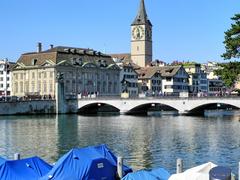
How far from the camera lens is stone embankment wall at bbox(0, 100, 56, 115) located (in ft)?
372

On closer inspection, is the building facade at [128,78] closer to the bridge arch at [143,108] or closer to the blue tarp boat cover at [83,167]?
the bridge arch at [143,108]

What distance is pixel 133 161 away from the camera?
3597cm

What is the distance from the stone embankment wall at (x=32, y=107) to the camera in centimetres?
11350

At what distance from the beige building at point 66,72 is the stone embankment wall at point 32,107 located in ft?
64.2

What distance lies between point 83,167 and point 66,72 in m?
120

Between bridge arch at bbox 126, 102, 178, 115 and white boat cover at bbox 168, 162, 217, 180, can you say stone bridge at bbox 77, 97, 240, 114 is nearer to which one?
bridge arch at bbox 126, 102, 178, 115

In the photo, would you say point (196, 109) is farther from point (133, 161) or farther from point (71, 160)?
point (71, 160)

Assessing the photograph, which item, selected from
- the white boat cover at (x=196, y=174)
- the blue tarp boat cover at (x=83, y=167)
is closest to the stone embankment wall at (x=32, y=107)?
the blue tarp boat cover at (x=83, y=167)

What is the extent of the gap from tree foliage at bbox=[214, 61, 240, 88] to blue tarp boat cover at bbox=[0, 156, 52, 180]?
4249cm

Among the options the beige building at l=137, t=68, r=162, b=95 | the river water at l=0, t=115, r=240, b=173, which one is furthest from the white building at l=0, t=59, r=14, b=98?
the river water at l=0, t=115, r=240, b=173

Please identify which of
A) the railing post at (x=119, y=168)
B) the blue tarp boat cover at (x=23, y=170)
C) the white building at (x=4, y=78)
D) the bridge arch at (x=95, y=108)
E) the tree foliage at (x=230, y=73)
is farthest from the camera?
the white building at (x=4, y=78)

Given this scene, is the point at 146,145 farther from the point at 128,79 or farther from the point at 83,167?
the point at 128,79

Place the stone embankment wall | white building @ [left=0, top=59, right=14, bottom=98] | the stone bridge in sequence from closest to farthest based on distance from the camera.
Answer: the stone bridge, the stone embankment wall, white building @ [left=0, top=59, right=14, bottom=98]

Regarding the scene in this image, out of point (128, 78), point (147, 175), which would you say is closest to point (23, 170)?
point (147, 175)
